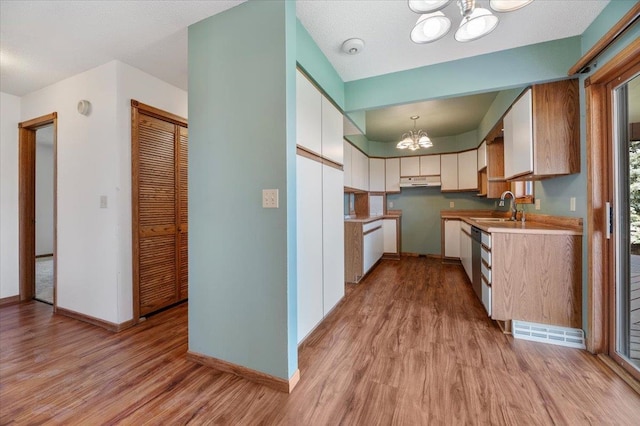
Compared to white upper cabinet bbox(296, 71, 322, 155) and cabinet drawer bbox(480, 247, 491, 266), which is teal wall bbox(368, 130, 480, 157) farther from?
white upper cabinet bbox(296, 71, 322, 155)

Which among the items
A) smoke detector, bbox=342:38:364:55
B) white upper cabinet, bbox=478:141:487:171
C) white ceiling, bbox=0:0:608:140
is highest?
white ceiling, bbox=0:0:608:140

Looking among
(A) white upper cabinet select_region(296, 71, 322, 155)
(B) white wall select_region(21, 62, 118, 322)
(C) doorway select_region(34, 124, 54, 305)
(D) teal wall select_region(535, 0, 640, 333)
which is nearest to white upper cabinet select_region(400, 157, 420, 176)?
(D) teal wall select_region(535, 0, 640, 333)

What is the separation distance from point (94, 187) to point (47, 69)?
1260 millimetres

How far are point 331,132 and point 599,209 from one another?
2.20 m

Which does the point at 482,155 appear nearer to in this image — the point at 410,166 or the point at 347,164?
the point at 410,166

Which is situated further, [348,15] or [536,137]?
[536,137]

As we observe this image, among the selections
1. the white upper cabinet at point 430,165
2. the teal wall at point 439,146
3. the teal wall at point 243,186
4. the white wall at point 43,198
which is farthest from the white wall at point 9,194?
the white upper cabinet at point 430,165

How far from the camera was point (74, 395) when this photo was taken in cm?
160

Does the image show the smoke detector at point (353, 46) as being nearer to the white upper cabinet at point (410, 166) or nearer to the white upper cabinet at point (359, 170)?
the white upper cabinet at point (359, 170)

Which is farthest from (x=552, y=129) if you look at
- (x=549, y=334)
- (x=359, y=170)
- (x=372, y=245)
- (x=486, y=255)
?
(x=359, y=170)

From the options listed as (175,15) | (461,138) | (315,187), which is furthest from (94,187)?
(461,138)

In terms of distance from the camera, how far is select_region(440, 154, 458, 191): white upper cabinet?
525cm

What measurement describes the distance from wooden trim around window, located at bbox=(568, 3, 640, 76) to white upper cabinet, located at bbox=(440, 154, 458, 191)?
322cm

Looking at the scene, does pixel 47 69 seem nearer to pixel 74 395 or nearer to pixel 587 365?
pixel 74 395
